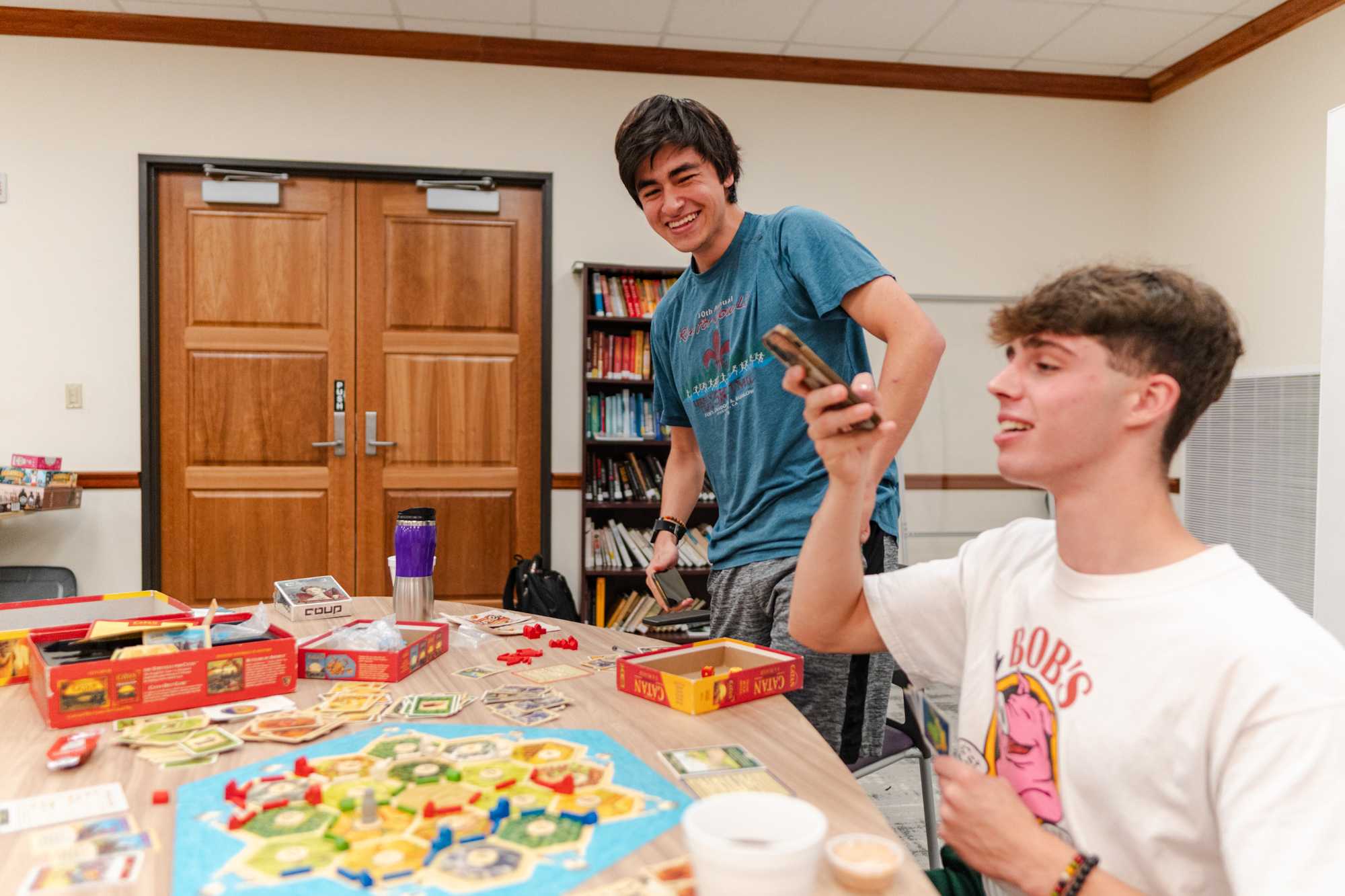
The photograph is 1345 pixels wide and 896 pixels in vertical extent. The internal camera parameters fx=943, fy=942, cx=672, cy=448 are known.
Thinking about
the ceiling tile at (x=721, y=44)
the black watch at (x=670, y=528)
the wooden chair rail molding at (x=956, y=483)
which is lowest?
the wooden chair rail molding at (x=956, y=483)

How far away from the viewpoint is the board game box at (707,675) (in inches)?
48.5

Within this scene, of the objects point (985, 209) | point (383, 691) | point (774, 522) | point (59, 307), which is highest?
point (985, 209)

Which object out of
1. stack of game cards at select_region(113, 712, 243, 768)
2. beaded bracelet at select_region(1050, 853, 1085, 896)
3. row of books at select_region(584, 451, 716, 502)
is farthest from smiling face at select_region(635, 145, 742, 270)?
row of books at select_region(584, 451, 716, 502)

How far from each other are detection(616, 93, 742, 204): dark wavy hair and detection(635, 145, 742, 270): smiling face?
0.01 metres

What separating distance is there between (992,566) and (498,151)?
3.68m

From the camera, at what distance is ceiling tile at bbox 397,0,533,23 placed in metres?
3.85

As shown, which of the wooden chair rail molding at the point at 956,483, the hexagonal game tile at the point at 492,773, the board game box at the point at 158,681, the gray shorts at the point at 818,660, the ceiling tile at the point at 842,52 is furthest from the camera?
the wooden chair rail molding at the point at 956,483

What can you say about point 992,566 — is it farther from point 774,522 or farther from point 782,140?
point 782,140

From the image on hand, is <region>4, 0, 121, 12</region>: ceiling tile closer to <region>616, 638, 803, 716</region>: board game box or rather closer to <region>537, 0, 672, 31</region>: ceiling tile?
<region>537, 0, 672, 31</region>: ceiling tile

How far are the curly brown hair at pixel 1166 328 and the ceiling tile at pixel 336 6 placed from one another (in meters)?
3.68

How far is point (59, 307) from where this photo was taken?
4047 mm

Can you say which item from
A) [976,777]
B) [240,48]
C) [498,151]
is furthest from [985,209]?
[976,777]

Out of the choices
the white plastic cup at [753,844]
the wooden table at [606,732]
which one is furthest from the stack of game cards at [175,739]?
the white plastic cup at [753,844]

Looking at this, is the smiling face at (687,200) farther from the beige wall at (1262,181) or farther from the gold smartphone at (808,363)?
the beige wall at (1262,181)
